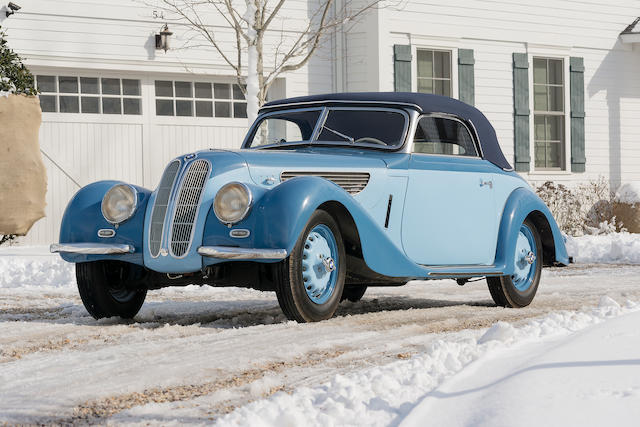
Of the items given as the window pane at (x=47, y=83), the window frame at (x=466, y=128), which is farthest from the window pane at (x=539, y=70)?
the window frame at (x=466, y=128)

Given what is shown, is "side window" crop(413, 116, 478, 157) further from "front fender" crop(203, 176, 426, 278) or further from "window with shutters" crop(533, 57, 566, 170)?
"window with shutters" crop(533, 57, 566, 170)

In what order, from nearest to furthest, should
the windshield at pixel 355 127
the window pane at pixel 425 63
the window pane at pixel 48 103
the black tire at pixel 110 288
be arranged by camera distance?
1. the black tire at pixel 110 288
2. the windshield at pixel 355 127
3. the window pane at pixel 48 103
4. the window pane at pixel 425 63

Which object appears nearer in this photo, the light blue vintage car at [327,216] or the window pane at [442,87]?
the light blue vintage car at [327,216]

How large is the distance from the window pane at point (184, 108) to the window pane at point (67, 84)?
1.54 metres

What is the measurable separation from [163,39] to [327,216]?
9.01 m

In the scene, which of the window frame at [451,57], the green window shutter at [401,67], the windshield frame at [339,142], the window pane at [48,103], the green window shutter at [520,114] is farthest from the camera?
the green window shutter at [520,114]

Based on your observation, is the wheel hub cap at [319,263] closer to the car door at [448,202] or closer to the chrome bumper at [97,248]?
the car door at [448,202]

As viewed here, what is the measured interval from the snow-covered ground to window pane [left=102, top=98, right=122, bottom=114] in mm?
6960

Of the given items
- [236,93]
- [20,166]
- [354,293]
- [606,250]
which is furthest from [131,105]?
[354,293]

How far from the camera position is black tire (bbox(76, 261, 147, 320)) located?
23.2 feet

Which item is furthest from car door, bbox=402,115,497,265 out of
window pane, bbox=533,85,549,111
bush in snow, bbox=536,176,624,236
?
window pane, bbox=533,85,549,111

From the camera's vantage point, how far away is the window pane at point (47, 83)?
1441cm

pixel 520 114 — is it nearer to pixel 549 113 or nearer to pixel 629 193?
pixel 549 113

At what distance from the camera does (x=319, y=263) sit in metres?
6.52
